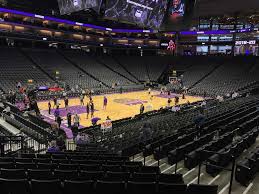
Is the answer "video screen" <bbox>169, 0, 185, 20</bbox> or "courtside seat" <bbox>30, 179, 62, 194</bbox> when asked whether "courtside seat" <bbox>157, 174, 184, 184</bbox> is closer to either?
"courtside seat" <bbox>30, 179, 62, 194</bbox>

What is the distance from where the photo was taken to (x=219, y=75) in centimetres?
4538

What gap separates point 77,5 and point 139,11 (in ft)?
14.3

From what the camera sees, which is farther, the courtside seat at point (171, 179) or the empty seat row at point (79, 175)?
the empty seat row at point (79, 175)

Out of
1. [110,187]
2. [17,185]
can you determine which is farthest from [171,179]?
[17,185]

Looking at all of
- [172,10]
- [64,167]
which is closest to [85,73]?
[172,10]

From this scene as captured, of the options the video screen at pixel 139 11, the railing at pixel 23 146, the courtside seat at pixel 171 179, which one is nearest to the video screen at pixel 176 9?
the video screen at pixel 139 11

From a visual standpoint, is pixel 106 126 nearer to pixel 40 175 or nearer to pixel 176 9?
pixel 40 175

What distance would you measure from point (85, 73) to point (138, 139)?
35394mm

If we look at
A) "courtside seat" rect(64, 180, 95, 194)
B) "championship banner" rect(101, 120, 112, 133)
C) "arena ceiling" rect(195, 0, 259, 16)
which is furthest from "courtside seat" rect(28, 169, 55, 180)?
"arena ceiling" rect(195, 0, 259, 16)

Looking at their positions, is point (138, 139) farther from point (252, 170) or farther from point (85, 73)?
point (85, 73)

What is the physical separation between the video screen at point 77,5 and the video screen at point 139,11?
72 cm

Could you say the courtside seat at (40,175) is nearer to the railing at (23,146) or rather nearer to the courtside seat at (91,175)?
the courtside seat at (91,175)

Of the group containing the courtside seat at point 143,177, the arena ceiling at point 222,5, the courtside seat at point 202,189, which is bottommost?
the courtside seat at point 143,177

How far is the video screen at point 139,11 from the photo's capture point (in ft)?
54.5
